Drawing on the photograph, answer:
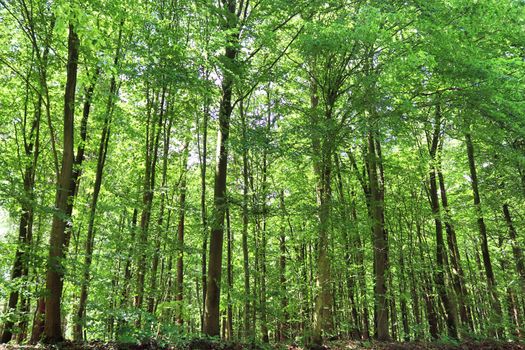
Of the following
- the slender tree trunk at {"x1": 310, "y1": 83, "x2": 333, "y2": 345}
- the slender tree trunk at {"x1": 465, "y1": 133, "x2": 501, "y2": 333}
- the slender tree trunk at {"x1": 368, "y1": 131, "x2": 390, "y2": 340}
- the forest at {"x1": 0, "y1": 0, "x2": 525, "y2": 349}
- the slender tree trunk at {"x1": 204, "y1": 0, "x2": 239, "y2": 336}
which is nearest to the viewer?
the forest at {"x1": 0, "y1": 0, "x2": 525, "y2": 349}

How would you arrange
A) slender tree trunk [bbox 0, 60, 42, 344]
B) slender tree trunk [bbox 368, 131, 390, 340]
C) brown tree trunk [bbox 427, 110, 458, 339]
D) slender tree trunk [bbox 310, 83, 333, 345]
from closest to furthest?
slender tree trunk [bbox 310, 83, 333, 345], slender tree trunk [bbox 0, 60, 42, 344], slender tree trunk [bbox 368, 131, 390, 340], brown tree trunk [bbox 427, 110, 458, 339]

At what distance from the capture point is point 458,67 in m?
8.23

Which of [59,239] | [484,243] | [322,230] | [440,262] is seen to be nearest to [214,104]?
[322,230]

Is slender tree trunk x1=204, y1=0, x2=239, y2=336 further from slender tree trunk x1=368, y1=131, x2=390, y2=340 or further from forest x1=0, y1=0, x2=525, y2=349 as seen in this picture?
slender tree trunk x1=368, y1=131, x2=390, y2=340

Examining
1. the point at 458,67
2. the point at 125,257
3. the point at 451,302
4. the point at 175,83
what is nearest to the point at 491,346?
the point at 451,302

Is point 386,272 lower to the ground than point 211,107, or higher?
lower

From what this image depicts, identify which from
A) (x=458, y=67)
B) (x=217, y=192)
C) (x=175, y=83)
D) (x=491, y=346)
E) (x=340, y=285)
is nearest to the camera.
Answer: (x=175, y=83)

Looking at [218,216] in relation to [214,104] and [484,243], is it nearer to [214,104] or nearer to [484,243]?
[214,104]

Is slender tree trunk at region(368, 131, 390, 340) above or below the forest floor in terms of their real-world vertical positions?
above

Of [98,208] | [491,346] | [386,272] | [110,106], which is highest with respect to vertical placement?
[110,106]

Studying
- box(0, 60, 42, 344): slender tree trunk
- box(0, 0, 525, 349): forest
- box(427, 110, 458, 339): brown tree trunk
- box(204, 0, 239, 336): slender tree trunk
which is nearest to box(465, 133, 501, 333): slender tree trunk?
box(427, 110, 458, 339): brown tree trunk

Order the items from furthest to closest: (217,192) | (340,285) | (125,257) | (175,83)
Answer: (340,285) < (217,192) < (125,257) < (175,83)

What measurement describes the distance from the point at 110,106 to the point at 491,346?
523 inches

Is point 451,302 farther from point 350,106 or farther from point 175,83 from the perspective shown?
point 175,83
